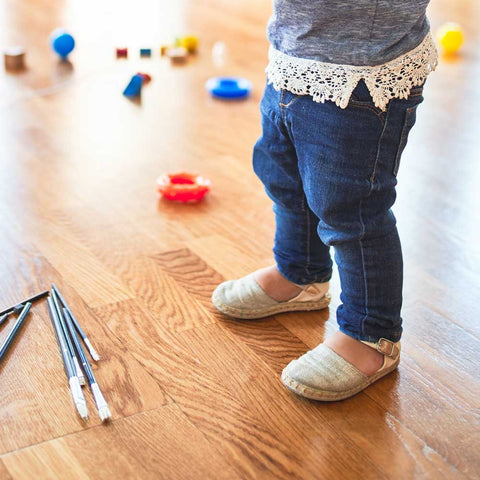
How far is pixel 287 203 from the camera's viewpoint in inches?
47.3

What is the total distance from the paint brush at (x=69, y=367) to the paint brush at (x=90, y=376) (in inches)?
0.6

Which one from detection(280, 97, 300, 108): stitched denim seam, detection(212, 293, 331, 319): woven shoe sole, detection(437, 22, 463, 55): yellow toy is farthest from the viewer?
detection(437, 22, 463, 55): yellow toy

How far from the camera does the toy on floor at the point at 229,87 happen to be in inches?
93.9

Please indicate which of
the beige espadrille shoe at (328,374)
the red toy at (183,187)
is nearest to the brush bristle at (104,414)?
the beige espadrille shoe at (328,374)

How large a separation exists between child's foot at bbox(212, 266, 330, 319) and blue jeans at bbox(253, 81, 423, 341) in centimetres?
14

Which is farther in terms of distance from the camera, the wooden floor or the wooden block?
the wooden block

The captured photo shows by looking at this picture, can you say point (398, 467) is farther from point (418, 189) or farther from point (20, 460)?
point (418, 189)

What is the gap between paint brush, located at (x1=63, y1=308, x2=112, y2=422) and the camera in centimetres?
102

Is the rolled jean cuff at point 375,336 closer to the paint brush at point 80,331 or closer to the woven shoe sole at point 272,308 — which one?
the woven shoe sole at point 272,308

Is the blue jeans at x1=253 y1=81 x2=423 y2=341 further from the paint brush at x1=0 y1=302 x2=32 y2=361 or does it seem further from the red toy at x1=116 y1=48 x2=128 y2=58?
the red toy at x1=116 y1=48 x2=128 y2=58

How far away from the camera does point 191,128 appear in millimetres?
2131

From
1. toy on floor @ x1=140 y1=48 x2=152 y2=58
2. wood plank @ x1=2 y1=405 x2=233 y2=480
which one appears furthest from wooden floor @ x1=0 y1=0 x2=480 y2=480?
toy on floor @ x1=140 y1=48 x2=152 y2=58

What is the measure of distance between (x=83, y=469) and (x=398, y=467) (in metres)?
0.40

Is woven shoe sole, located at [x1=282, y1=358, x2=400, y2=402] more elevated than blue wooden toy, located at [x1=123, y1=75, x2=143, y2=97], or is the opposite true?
blue wooden toy, located at [x1=123, y1=75, x2=143, y2=97]
